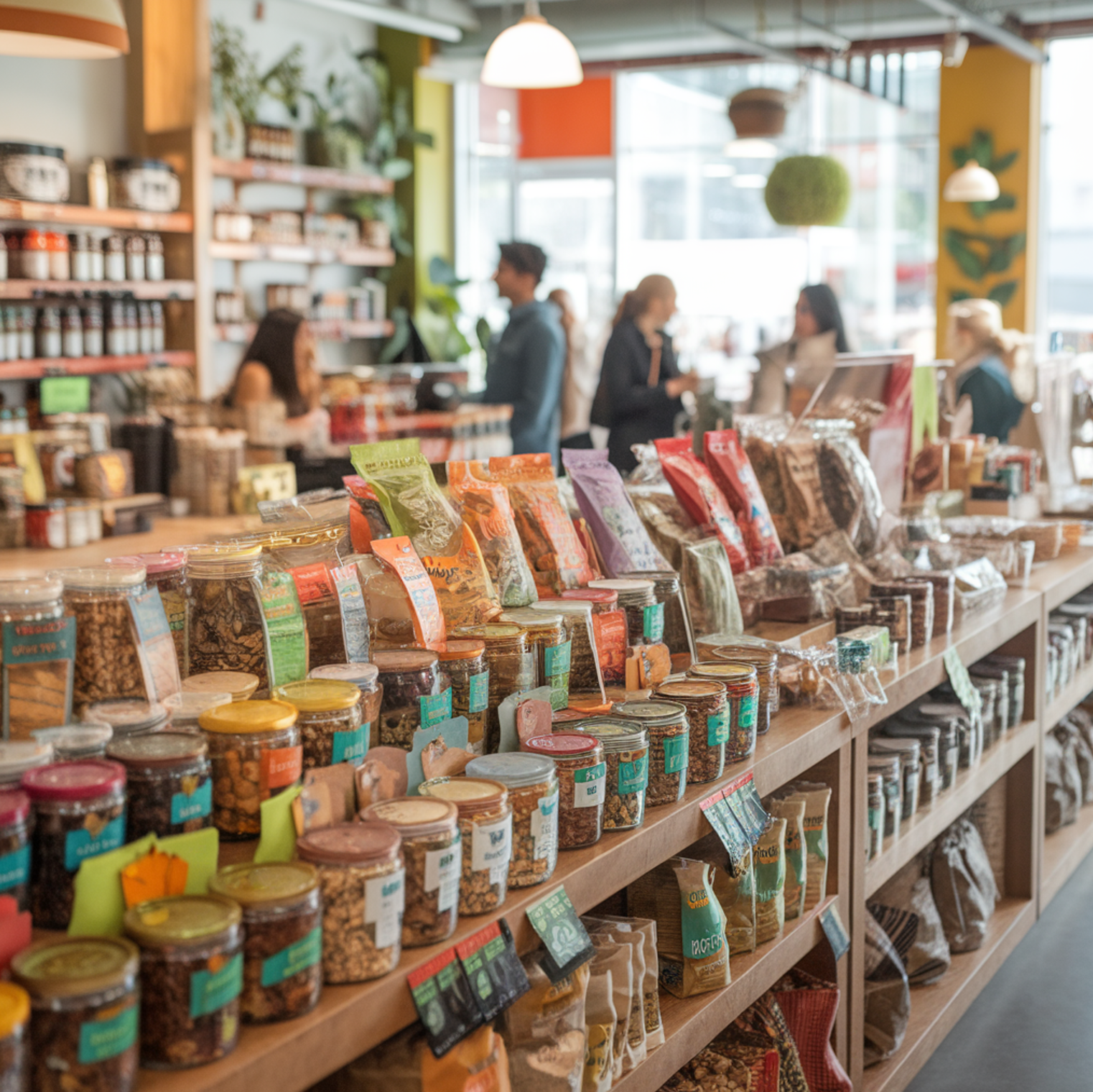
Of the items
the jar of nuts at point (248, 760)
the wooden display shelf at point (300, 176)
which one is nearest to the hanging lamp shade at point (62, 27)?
the jar of nuts at point (248, 760)

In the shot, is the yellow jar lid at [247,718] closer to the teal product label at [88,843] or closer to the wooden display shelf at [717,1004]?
the teal product label at [88,843]

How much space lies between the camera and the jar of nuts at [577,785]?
1490 millimetres

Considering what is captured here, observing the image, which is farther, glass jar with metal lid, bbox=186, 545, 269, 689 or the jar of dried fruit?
glass jar with metal lid, bbox=186, 545, 269, 689

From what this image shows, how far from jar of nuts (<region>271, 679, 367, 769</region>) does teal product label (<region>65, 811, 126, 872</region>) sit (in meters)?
0.24

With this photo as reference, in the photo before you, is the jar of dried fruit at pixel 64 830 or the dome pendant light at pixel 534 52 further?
the dome pendant light at pixel 534 52

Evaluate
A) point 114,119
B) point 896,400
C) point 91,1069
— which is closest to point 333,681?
point 91,1069

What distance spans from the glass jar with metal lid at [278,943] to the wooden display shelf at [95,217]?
4.78 m

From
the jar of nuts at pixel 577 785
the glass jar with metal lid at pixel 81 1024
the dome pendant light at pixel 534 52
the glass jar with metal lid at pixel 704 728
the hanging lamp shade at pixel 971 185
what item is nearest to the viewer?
the glass jar with metal lid at pixel 81 1024

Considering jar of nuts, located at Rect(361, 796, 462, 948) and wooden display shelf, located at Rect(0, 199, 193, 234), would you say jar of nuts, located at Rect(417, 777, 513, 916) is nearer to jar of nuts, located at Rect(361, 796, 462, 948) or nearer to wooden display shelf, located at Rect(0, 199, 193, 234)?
jar of nuts, located at Rect(361, 796, 462, 948)

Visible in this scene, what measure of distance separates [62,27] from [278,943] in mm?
2178

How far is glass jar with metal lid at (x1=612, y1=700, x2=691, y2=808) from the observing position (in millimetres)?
1635

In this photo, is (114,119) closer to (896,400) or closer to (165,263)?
(165,263)

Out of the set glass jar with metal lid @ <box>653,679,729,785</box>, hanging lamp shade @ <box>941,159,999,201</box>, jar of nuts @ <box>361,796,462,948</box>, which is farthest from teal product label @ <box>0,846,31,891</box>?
hanging lamp shade @ <box>941,159,999,201</box>

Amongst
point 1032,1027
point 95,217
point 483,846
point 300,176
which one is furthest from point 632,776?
point 300,176
